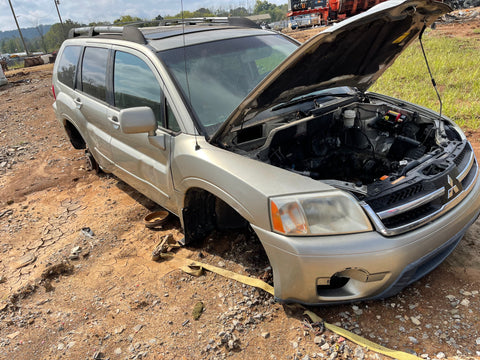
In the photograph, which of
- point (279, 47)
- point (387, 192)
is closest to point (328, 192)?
point (387, 192)

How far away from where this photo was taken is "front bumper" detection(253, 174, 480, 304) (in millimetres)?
1774

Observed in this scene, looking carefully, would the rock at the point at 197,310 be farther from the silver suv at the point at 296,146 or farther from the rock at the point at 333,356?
the rock at the point at 333,356

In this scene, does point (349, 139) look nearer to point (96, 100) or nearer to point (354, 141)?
point (354, 141)

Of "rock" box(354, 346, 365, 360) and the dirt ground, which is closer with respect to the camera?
"rock" box(354, 346, 365, 360)

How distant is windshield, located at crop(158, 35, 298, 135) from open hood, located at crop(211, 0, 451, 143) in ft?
1.05

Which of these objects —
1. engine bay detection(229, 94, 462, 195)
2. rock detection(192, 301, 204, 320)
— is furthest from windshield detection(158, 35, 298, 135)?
rock detection(192, 301, 204, 320)

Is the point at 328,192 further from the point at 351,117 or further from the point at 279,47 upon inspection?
the point at 279,47

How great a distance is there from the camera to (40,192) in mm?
4680

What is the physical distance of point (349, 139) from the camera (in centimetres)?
305

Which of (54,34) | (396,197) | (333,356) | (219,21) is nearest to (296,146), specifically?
(396,197)

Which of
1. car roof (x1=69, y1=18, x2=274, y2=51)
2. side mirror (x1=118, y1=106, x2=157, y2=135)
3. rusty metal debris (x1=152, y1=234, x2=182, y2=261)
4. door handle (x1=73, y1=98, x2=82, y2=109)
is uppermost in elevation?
car roof (x1=69, y1=18, x2=274, y2=51)

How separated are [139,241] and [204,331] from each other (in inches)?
55.1

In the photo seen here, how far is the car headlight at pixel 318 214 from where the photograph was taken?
182cm

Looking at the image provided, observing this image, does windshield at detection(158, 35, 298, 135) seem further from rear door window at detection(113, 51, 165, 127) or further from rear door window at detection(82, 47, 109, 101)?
rear door window at detection(82, 47, 109, 101)
